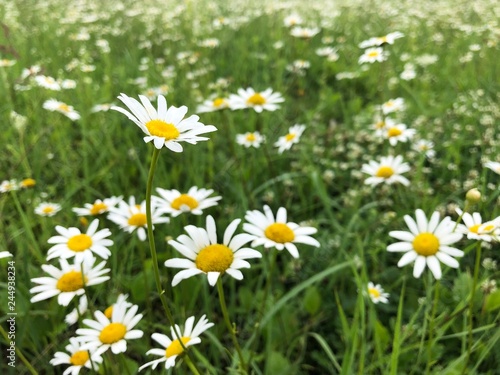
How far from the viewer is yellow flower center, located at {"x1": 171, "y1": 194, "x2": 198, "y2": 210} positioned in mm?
1517

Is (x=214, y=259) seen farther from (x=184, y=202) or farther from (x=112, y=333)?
(x=184, y=202)

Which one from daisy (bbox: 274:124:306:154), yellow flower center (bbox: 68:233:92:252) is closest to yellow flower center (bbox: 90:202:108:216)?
yellow flower center (bbox: 68:233:92:252)

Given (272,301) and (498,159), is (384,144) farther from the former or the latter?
(272,301)

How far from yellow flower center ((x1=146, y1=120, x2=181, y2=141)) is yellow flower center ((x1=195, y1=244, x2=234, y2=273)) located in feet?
0.91

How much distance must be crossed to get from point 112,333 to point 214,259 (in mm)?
354

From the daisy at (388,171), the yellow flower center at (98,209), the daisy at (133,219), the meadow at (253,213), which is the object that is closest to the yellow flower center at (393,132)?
the meadow at (253,213)

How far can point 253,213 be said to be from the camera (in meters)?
1.26

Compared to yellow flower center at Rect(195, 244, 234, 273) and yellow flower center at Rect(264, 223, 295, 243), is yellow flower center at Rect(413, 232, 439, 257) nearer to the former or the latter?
yellow flower center at Rect(264, 223, 295, 243)

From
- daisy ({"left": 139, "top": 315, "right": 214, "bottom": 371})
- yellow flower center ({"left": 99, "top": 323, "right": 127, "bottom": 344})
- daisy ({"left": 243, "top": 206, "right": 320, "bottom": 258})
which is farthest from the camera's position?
daisy ({"left": 243, "top": 206, "right": 320, "bottom": 258})

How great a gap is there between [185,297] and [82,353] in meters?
0.52

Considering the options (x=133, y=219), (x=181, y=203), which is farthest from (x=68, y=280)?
(x=181, y=203)

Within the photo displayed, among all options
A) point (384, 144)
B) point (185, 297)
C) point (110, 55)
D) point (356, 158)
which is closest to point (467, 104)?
point (384, 144)

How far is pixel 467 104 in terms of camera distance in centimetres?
261

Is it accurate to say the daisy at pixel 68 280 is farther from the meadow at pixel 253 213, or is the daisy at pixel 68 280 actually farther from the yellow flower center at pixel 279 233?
the yellow flower center at pixel 279 233
